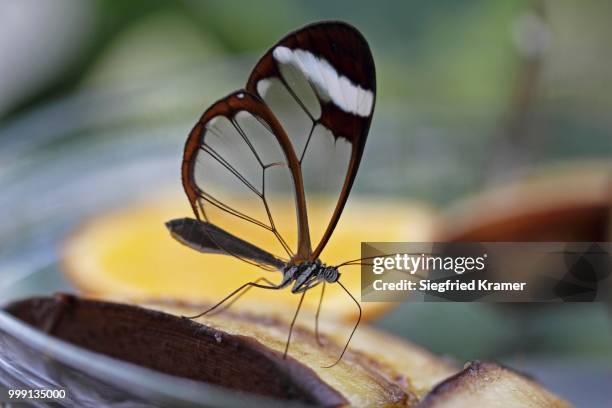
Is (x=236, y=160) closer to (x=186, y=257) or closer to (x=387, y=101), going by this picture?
(x=186, y=257)

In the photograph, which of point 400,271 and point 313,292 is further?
point 313,292

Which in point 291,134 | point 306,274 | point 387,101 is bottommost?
point 306,274

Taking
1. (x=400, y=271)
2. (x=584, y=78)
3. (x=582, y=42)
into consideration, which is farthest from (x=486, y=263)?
(x=582, y=42)

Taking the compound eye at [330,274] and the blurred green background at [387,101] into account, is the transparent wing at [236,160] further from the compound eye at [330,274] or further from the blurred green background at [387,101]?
the blurred green background at [387,101]

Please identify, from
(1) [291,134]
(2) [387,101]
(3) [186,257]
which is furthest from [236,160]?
(2) [387,101]

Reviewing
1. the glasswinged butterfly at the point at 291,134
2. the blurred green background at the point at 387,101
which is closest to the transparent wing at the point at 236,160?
the glasswinged butterfly at the point at 291,134

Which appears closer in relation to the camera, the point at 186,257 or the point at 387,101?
the point at 186,257

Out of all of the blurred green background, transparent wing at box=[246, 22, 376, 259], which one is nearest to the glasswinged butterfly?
transparent wing at box=[246, 22, 376, 259]

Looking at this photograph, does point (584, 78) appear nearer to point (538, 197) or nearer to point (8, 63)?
point (538, 197)
